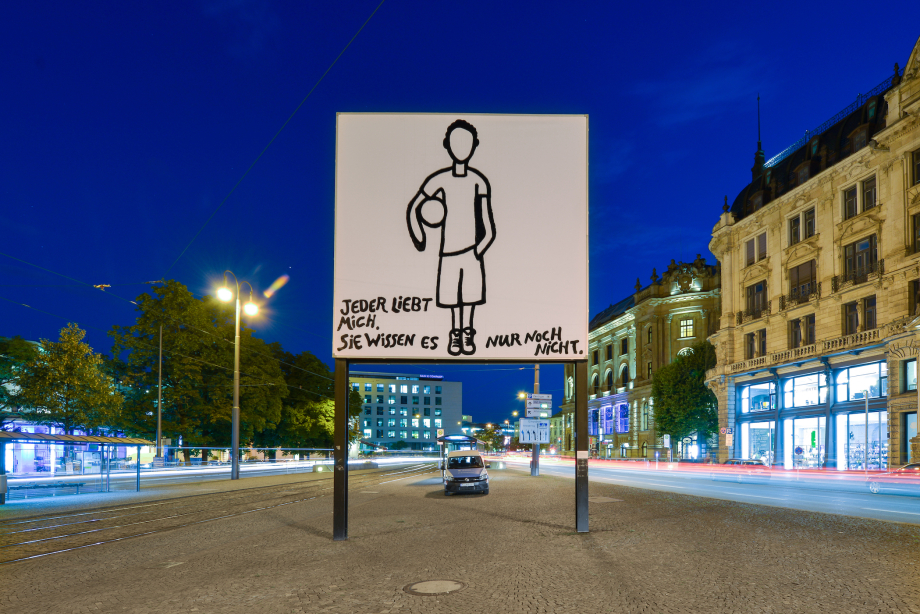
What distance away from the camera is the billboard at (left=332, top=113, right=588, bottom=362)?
1320 cm

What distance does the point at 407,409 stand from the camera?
632 ft

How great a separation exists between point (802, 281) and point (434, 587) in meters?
48.6

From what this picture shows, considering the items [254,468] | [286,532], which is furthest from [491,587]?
[254,468]

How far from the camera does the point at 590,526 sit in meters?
14.3

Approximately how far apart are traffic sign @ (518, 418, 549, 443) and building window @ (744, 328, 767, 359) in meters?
24.9

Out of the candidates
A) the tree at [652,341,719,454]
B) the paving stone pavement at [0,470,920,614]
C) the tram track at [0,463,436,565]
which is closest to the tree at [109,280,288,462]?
the tram track at [0,463,436,565]

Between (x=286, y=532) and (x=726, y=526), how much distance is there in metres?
8.38

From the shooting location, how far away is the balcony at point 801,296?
4856 centimetres

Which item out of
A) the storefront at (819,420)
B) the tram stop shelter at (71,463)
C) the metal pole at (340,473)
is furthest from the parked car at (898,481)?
the tram stop shelter at (71,463)

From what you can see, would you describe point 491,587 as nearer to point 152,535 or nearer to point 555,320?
point 555,320

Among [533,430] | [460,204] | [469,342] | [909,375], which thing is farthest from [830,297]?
[469,342]

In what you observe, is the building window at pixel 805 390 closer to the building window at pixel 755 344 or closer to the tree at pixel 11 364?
the building window at pixel 755 344

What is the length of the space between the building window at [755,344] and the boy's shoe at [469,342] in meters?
46.8

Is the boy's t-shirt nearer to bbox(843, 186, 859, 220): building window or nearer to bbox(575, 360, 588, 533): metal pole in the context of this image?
bbox(575, 360, 588, 533): metal pole
